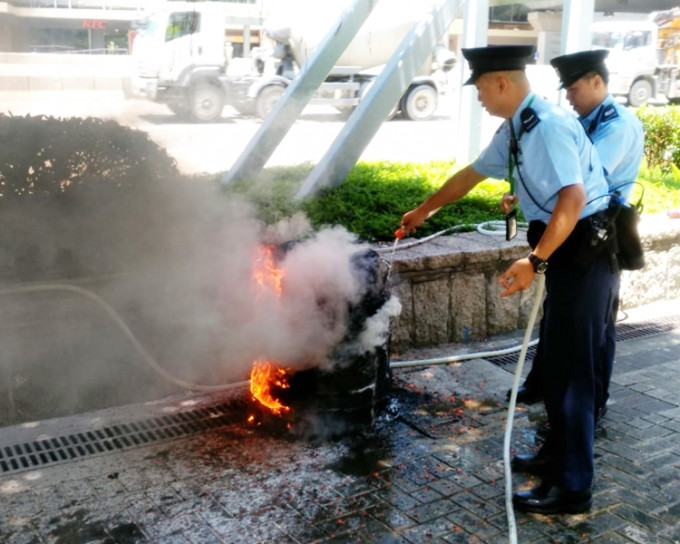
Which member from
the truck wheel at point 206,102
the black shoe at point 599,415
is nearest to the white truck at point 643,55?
the truck wheel at point 206,102

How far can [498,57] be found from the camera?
3.59 metres

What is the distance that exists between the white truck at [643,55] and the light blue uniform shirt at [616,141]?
75.6ft

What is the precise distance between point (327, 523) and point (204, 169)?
12.1 ft

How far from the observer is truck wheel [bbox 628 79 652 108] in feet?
89.2

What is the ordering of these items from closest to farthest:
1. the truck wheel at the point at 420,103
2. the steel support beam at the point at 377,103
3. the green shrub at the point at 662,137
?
the steel support beam at the point at 377,103 → the green shrub at the point at 662,137 → the truck wheel at the point at 420,103

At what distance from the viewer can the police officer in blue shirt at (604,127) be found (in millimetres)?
4422

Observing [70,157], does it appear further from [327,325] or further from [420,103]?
[420,103]

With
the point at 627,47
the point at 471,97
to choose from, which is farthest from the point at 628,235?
the point at 627,47

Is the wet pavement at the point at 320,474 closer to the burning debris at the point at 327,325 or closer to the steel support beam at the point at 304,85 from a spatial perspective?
the burning debris at the point at 327,325

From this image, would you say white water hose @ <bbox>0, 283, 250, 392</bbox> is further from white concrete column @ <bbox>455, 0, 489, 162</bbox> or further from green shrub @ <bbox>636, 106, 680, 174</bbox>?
green shrub @ <bbox>636, 106, 680, 174</bbox>

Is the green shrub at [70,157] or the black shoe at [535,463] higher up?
the green shrub at [70,157]

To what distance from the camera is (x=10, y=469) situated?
404cm

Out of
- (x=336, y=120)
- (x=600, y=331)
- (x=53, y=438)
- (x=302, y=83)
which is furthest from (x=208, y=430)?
(x=336, y=120)

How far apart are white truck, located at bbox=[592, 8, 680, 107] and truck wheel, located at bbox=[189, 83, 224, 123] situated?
2194cm
